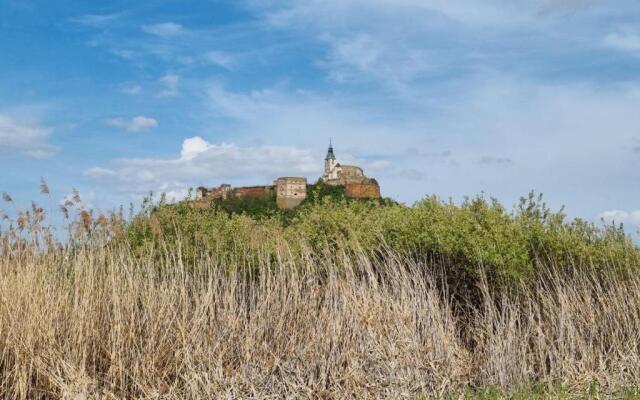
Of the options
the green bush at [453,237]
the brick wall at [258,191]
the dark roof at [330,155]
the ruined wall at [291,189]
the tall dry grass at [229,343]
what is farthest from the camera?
the dark roof at [330,155]

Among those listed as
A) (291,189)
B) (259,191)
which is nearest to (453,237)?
(291,189)

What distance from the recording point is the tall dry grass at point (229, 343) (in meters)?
6.18

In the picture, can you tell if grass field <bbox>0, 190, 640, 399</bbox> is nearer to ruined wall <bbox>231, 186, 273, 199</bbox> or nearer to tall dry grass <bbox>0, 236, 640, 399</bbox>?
tall dry grass <bbox>0, 236, 640, 399</bbox>

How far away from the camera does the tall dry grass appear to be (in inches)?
243

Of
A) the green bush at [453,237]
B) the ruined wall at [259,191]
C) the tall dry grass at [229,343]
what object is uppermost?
the ruined wall at [259,191]

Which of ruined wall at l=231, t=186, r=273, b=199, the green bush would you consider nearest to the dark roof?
ruined wall at l=231, t=186, r=273, b=199

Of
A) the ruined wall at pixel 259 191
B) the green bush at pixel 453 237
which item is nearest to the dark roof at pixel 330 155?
the ruined wall at pixel 259 191

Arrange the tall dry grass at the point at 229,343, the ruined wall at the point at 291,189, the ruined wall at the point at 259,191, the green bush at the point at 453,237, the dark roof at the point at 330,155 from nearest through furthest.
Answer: the tall dry grass at the point at 229,343
the green bush at the point at 453,237
the ruined wall at the point at 259,191
the ruined wall at the point at 291,189
the dark roof at the point at 330,155

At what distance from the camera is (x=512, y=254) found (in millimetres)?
9555

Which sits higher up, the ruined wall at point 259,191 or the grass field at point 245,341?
the ruined wall at point 259,191

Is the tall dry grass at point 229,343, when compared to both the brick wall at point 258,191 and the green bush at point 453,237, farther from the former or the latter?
the brick wall at point 258,191

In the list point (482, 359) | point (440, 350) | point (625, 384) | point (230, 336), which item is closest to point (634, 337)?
point (625, 384)

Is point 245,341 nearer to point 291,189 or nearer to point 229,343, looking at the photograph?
point 229,343

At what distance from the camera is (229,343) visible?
22.0ft
